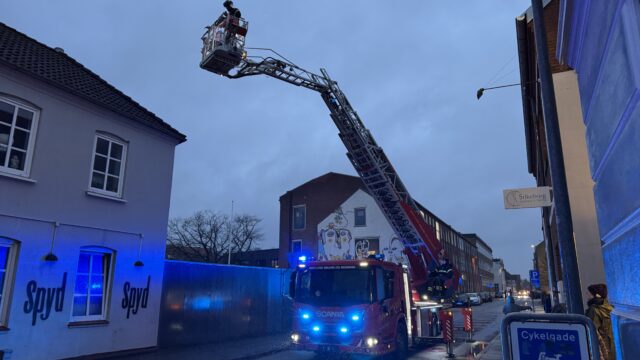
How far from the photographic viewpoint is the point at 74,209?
11.5 m

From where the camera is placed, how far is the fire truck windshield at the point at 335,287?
11078mm

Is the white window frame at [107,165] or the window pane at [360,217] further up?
the window pane at [360,217]

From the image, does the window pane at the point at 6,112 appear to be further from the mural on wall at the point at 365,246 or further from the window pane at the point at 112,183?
the mural on wall at the point at 365,246

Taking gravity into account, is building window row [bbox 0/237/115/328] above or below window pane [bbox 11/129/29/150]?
below

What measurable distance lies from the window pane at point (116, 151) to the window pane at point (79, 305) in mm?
3922

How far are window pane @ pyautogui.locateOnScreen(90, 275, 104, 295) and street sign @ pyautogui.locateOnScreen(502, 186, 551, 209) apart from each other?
10235mm

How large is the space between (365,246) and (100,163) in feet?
91.7

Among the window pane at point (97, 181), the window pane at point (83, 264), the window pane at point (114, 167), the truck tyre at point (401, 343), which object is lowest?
the truck tyre at point (401, 343)

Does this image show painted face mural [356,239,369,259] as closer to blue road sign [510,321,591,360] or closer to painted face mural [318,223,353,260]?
painted face mural [318,223,353,260]

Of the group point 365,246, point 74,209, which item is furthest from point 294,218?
point 74,209

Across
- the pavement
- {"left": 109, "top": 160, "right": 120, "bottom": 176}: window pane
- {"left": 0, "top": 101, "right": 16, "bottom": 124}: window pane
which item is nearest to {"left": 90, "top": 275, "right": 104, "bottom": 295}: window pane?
the pavement

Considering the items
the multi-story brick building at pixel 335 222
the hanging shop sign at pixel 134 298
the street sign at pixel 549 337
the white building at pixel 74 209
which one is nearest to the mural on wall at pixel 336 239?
the multi-story brick building at pixel 335 222

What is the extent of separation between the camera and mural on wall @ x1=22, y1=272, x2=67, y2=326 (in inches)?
404

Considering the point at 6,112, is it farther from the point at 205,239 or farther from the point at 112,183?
the point at 205,239
